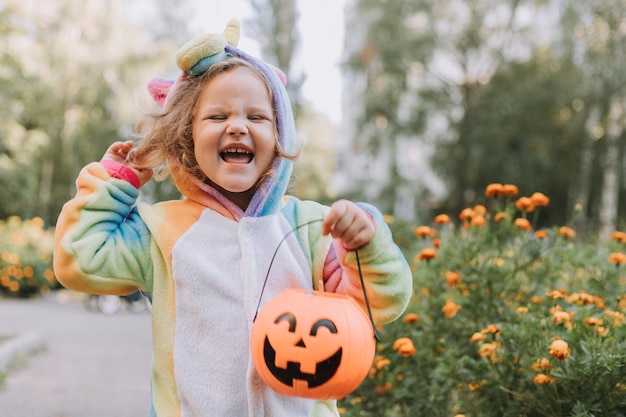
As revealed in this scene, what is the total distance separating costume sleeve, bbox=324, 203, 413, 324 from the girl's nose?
342mm

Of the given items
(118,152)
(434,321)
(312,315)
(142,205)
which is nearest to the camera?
(312,315)

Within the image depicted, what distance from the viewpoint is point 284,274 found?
1.68m

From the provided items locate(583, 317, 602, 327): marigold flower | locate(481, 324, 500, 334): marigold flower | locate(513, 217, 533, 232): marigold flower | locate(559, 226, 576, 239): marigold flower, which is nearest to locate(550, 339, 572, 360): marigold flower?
locate(583, 317, 602, 327): marigold flower

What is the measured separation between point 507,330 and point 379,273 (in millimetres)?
1551

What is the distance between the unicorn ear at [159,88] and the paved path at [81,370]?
11.3ft

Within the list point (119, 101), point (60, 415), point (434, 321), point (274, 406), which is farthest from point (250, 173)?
point (119, 101)

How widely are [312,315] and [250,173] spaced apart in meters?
0.42

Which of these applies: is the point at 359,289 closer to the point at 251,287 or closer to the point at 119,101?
the point at 251,287

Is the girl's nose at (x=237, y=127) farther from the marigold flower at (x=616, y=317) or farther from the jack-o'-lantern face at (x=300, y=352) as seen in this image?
the marigold flower at (x=616, y=317)

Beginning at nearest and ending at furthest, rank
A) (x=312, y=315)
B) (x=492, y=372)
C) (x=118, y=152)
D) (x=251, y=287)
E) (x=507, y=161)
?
1. (x=312, y=315)
2. (x=251, y=287)
3. (x=118, y=152)
4. (x=492, y=372)
5. (x=507, y=161)

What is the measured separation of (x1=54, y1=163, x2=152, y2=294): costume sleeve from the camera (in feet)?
5.28

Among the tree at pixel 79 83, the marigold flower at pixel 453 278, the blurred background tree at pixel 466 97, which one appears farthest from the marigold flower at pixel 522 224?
the tree at pixel 79 83

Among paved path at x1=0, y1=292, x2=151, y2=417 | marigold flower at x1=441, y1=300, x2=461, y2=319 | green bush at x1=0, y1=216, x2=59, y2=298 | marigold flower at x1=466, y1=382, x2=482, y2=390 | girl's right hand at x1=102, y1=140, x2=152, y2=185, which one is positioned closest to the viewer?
girl's right hand at x1=102, y1=140, x2=152, y2=185

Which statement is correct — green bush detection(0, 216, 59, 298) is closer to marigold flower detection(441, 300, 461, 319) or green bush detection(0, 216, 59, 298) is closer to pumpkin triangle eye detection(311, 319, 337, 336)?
marigold flower detection(441, 300, 461, 319)
